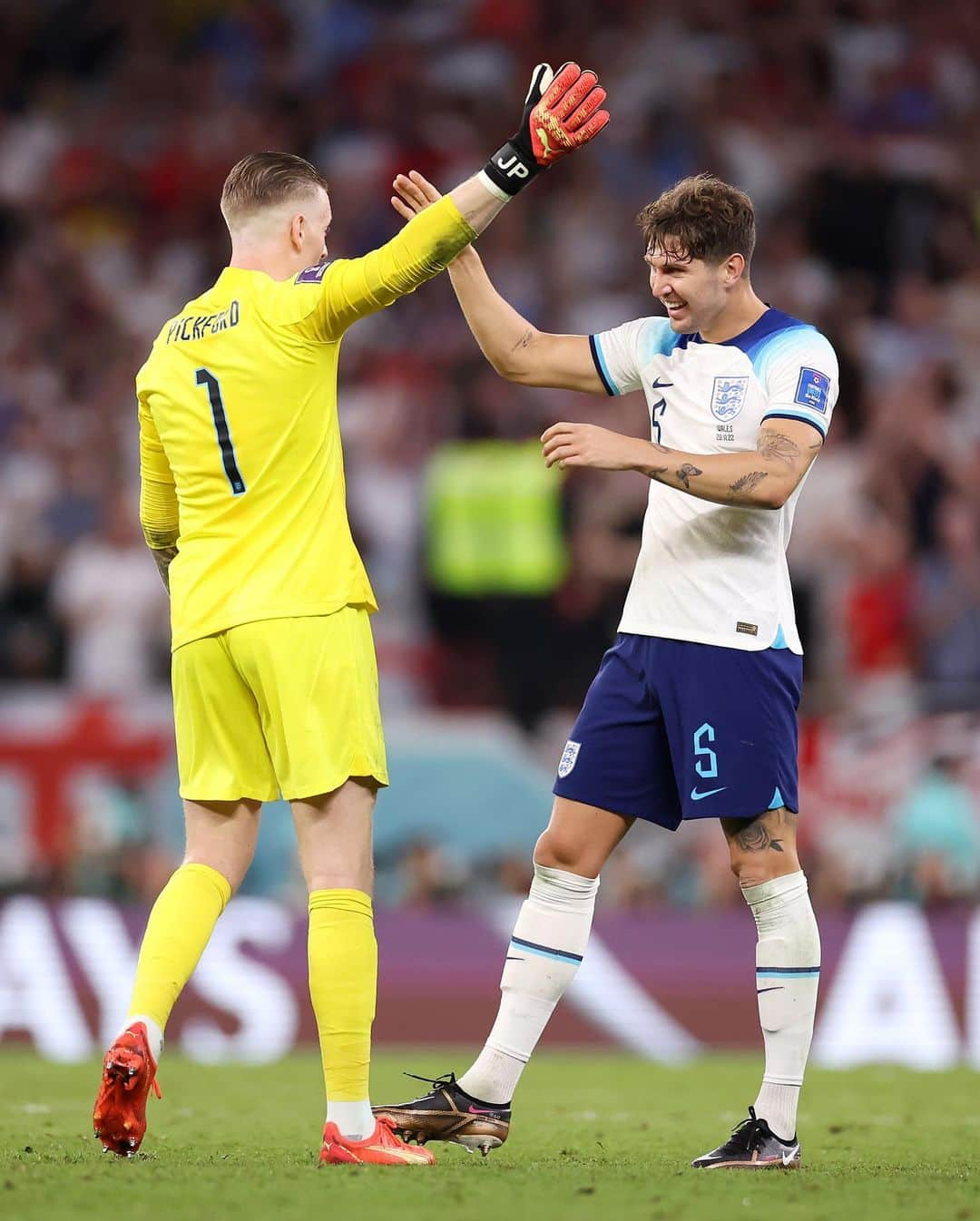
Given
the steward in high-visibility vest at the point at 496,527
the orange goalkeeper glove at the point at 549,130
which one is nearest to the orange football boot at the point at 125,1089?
the orange goalkeeper glove at the point at 549,130

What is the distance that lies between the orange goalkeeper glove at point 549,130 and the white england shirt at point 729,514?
0.64 meters

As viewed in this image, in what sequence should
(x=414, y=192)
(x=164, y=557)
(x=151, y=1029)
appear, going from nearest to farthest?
(x=151, y=1029) → (x=414, y=192) → (x=164, y=557)

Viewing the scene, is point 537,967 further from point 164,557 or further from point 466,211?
point 466,211

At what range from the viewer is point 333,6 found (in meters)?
15.0

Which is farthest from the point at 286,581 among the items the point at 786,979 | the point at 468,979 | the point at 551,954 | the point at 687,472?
the point at 468,979

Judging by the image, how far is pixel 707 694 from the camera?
15.7ft

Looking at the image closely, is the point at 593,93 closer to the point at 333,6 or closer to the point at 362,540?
the point at 362,540

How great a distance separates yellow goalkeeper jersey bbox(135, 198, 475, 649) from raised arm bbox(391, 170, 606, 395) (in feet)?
2.06

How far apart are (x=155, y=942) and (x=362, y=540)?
6.80m

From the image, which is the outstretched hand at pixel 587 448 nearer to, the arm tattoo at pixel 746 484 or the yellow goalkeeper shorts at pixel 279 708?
the arm tattoo at pixel 746 484

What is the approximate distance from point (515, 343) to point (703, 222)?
2.13 feet

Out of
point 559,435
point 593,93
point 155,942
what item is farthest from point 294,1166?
point 593,93

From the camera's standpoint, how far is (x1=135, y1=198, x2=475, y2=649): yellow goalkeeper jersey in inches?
179

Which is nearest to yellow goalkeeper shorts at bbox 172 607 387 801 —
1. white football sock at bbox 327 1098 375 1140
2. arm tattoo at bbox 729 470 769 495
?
white football sock at bbox 327 1098 375 1140
